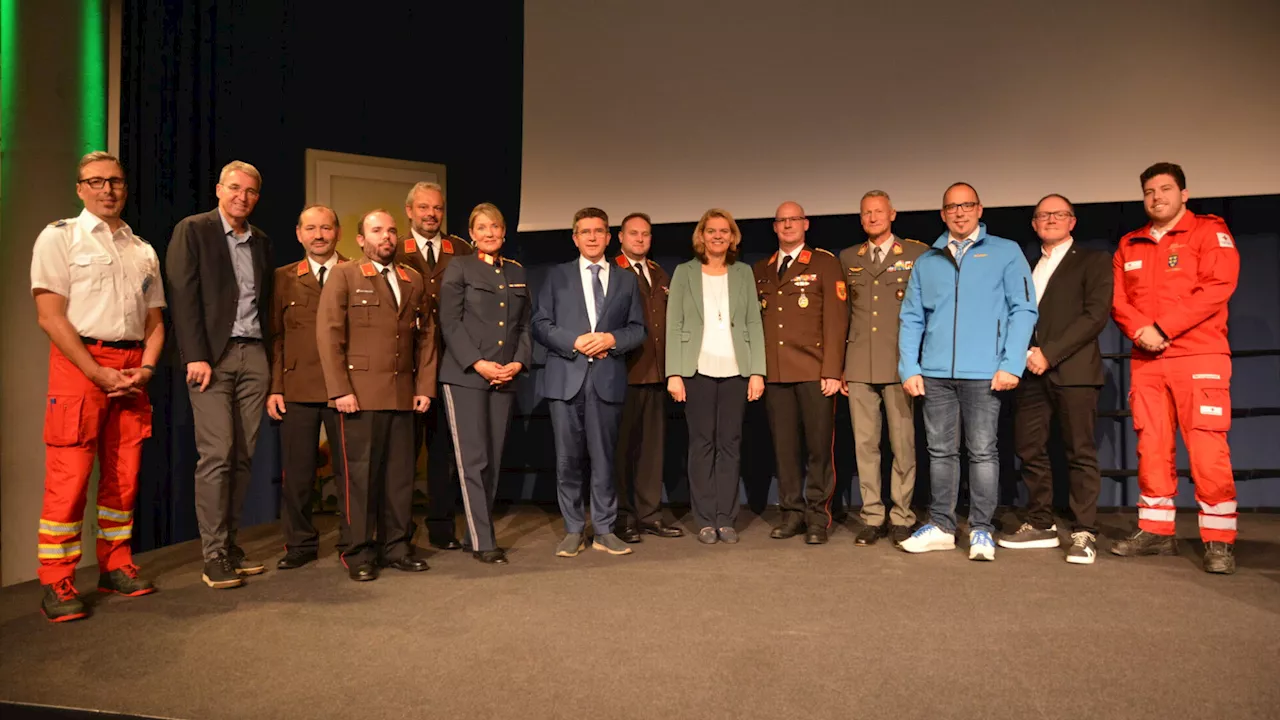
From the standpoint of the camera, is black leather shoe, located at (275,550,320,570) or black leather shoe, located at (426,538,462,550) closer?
black leather shoe, located at (275,550,320,570)

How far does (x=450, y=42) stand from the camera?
5.43 meters

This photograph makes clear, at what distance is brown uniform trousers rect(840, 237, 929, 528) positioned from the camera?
390 centimetres

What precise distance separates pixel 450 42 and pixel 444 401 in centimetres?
291

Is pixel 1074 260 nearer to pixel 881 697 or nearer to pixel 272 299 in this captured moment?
pixel 881 697

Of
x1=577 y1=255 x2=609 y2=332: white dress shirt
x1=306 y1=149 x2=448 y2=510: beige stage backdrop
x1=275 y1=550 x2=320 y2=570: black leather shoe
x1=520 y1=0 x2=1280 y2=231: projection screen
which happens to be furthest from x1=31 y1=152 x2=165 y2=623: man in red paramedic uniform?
A: x1=520 y1=0 x2=1280 y2=231: projection screen

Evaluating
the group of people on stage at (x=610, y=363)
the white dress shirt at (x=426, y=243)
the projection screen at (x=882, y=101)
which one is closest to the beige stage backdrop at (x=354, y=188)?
the projection screen at (x=882, y=101)

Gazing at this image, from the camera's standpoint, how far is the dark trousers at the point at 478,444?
3.52 meters

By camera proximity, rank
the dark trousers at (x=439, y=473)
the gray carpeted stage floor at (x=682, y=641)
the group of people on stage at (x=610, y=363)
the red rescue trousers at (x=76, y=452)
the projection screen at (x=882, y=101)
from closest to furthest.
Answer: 1. the gray carpeted stage floor at (x=682, y=641)
2. the red rescue trousers at (x=76, y=452)
3. the group of people on stage at (x=610, y=363)
4. the dark trousers at (x=439, y=473)
5. the projection screen at (x=882, y=101)

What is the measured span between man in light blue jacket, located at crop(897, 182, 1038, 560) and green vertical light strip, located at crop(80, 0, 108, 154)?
12.3 feet

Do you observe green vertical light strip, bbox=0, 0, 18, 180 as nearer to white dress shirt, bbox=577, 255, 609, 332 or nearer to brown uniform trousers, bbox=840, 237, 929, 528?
white dress shirt, bbox=577, 255, 609, 332

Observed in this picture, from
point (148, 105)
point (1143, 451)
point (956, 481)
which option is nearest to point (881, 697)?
point (956, 481)

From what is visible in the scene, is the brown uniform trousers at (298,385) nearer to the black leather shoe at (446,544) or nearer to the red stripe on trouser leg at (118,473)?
the black leather shoe at (446,544)

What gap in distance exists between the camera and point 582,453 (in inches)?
148

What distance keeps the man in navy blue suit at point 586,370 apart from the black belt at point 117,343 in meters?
1.58
